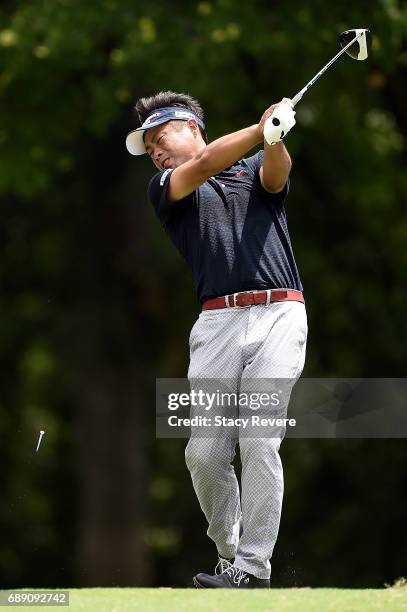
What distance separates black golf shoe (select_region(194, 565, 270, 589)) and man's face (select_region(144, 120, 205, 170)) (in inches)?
72.5

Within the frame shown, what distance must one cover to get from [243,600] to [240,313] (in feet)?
4.19

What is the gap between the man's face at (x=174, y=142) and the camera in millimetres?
6102

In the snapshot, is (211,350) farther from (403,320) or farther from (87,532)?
(87,532)

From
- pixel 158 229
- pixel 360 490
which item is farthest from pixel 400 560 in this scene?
pixel 158 229

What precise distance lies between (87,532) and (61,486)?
387cm

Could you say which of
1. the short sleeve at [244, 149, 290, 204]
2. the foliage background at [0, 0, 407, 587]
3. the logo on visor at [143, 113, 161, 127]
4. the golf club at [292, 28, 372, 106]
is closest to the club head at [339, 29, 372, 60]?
the golf club at [292, 28, 372, 106]

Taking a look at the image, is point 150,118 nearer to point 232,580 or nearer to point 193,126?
point 193,126

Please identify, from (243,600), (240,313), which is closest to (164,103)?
(240,313)

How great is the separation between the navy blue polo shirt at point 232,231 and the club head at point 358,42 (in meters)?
0.85

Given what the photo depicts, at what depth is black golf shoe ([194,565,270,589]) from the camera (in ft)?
18.8

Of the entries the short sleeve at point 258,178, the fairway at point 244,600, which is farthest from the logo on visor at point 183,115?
the fairway at point 244,600

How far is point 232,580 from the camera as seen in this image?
18.8ft

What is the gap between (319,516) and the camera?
64.7ft

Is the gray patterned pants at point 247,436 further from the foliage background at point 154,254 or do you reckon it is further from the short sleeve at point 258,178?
the foliage background at point 154,254
